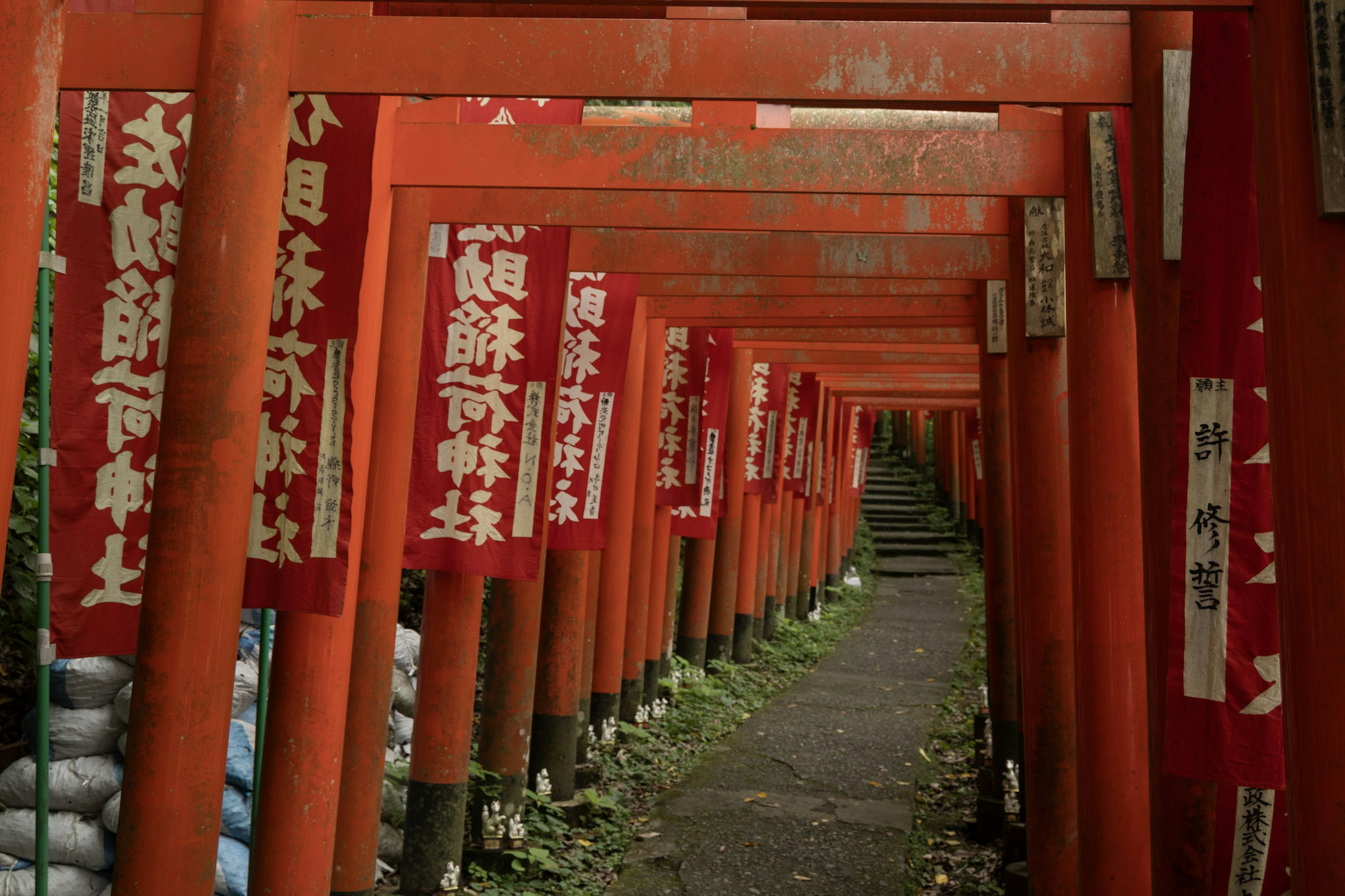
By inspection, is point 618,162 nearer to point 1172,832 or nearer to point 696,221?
point 696,221

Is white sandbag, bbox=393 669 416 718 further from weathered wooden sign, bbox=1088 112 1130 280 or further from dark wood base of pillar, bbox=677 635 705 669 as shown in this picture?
dark wood base of pillar, bbox=677 635 705 669

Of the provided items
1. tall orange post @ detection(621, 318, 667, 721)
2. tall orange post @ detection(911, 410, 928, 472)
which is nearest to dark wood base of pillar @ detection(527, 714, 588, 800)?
tall orange post @ detection(621, 318, 667, 721)

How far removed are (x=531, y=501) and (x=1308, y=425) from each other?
4175 millimetres

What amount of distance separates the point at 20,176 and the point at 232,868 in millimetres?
3842

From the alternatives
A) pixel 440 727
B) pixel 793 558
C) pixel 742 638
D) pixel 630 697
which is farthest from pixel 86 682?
pixel 793 558

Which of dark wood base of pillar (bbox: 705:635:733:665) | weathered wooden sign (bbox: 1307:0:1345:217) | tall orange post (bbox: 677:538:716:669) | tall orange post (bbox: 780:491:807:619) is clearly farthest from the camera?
tall orange post (bbox: 780:491:807:619)

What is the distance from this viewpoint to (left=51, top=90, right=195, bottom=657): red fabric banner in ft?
13.3

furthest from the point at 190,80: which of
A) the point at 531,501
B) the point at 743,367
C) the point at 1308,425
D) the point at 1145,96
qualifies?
the point at 743,367

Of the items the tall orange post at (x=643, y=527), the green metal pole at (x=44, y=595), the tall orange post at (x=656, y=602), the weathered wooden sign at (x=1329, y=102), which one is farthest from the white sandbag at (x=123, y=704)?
the tall orange post at (x=656, y=602)

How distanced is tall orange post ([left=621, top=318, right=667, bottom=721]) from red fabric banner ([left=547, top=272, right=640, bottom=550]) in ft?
6.58

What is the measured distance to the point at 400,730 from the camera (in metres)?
7.95

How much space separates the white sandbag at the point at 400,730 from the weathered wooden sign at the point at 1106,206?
219 inches

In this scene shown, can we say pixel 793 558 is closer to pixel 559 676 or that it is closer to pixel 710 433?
pixel 710 433

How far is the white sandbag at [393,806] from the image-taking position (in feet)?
23.1
